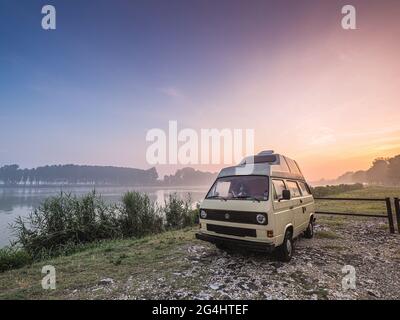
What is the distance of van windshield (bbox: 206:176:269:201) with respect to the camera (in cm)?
577

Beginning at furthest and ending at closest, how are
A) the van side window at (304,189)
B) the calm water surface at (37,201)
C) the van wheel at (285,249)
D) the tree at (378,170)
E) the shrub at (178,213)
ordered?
the tree at (378,170) < the shrub at (178,213) < the calm water surface at (37,201) < the van side window at (304,189) < the van wheel at (285,249)

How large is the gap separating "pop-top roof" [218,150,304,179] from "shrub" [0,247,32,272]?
7.00 m

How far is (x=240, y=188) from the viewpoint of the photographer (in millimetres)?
6312

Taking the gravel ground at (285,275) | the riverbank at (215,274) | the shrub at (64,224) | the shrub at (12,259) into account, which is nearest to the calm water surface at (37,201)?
the shrub at (64,224)

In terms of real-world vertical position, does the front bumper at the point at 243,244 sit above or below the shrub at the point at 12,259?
above

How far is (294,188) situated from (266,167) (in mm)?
1768

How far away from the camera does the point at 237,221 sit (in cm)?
556

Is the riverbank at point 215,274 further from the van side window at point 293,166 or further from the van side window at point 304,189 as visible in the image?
the van side window at point 293,166

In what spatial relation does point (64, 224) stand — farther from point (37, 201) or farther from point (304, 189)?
point (304, 189)

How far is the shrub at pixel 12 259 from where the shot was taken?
691cm

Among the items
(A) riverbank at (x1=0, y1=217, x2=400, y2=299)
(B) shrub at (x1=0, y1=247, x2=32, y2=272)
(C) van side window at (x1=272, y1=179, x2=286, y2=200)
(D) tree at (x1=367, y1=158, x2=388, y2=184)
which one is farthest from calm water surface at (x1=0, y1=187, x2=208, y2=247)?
(D) tree at (x1=367, y1=158, x2=388, y2=184)

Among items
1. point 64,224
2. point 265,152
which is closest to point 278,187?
point 265,152
